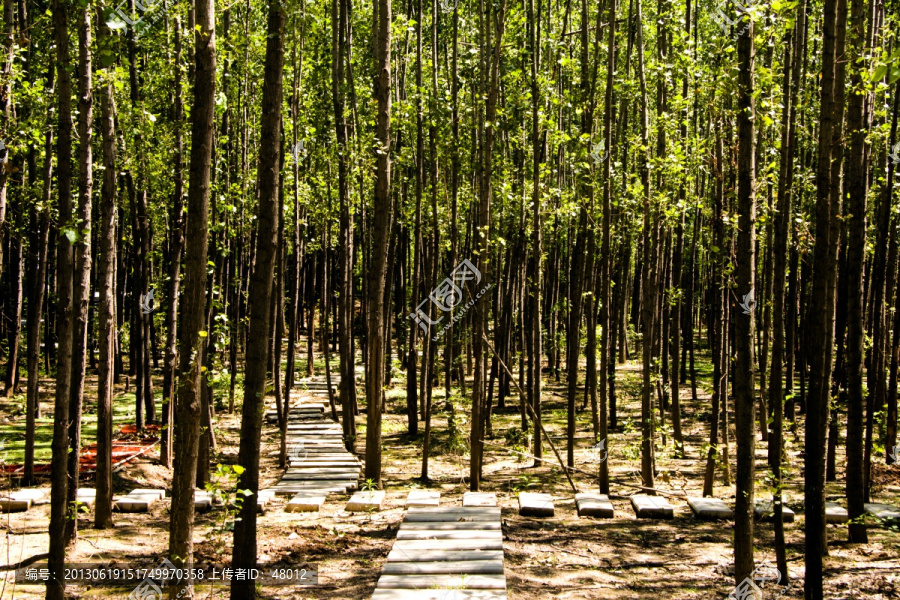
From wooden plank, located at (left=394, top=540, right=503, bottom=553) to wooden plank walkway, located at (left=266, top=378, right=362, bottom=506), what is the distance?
3.94 meters

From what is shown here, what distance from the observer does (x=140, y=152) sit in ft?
35.8

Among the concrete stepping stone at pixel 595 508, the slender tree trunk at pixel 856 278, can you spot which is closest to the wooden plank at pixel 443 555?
the concrete stepping stone at pixel 595 508

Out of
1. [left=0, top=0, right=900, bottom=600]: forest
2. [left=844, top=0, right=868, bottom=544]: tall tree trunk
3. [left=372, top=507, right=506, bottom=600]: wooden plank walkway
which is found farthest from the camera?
[left=844, top=0, right=868, bottom=544]: tall tree trunk

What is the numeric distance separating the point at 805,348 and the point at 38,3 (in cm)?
1735

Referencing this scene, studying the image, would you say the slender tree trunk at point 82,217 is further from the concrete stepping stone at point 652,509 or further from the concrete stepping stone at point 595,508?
the concrete stepping stone at point 652,509

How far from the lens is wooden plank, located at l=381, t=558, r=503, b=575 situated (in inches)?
250

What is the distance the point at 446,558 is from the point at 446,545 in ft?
1.18

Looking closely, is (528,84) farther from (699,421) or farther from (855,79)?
(699,421)

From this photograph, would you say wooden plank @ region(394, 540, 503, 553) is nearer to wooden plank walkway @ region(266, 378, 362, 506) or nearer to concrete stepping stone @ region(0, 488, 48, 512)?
wooden plank walkway @ region(266, 378, 362, 506)

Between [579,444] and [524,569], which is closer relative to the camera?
[524,569]

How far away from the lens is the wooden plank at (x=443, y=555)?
6.66m

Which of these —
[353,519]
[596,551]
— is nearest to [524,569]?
[596,551]

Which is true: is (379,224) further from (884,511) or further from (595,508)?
(884,511)

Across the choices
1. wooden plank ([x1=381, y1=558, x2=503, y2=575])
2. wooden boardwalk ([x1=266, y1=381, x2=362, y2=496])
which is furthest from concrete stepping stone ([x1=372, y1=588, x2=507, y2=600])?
wooden boardwalk ([x1=266, y1=381, x2=362, y2=496])
